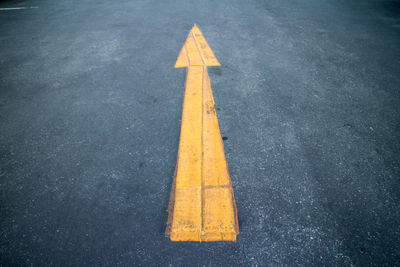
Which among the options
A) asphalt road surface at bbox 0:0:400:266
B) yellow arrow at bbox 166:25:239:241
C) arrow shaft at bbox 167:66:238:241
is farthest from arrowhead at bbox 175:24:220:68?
arrow shaft at bbox 167:66:238:241

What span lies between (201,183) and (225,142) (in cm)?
48

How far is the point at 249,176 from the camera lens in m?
1.67

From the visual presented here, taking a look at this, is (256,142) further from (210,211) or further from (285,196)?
(210,211)

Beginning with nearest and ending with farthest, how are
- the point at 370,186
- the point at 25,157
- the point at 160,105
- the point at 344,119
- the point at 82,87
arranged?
the point at 370,186
the point at 25,157
the point at 344,119
the point at 160,105
the point at 82,87

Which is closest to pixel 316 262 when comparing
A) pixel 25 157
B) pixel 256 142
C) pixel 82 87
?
pixel 256 142

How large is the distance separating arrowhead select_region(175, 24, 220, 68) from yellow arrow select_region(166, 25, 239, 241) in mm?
672

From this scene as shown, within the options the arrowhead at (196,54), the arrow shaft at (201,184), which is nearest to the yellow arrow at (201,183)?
the arrow shaft at (201,184)

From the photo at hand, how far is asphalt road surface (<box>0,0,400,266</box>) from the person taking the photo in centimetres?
132

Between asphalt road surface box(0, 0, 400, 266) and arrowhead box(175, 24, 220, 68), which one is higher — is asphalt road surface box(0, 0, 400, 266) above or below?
below

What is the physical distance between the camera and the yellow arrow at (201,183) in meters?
1.39

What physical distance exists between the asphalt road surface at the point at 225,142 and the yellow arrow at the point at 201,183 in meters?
0.07

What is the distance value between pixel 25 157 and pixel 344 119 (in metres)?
3.08

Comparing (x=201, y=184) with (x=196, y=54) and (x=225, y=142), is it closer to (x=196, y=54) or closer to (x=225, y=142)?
(x=225, y=142)

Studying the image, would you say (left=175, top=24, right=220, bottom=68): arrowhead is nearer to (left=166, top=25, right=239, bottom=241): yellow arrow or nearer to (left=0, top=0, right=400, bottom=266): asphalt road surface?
(left=0, top=0, right=400, bottom=266): asphalt road surface
